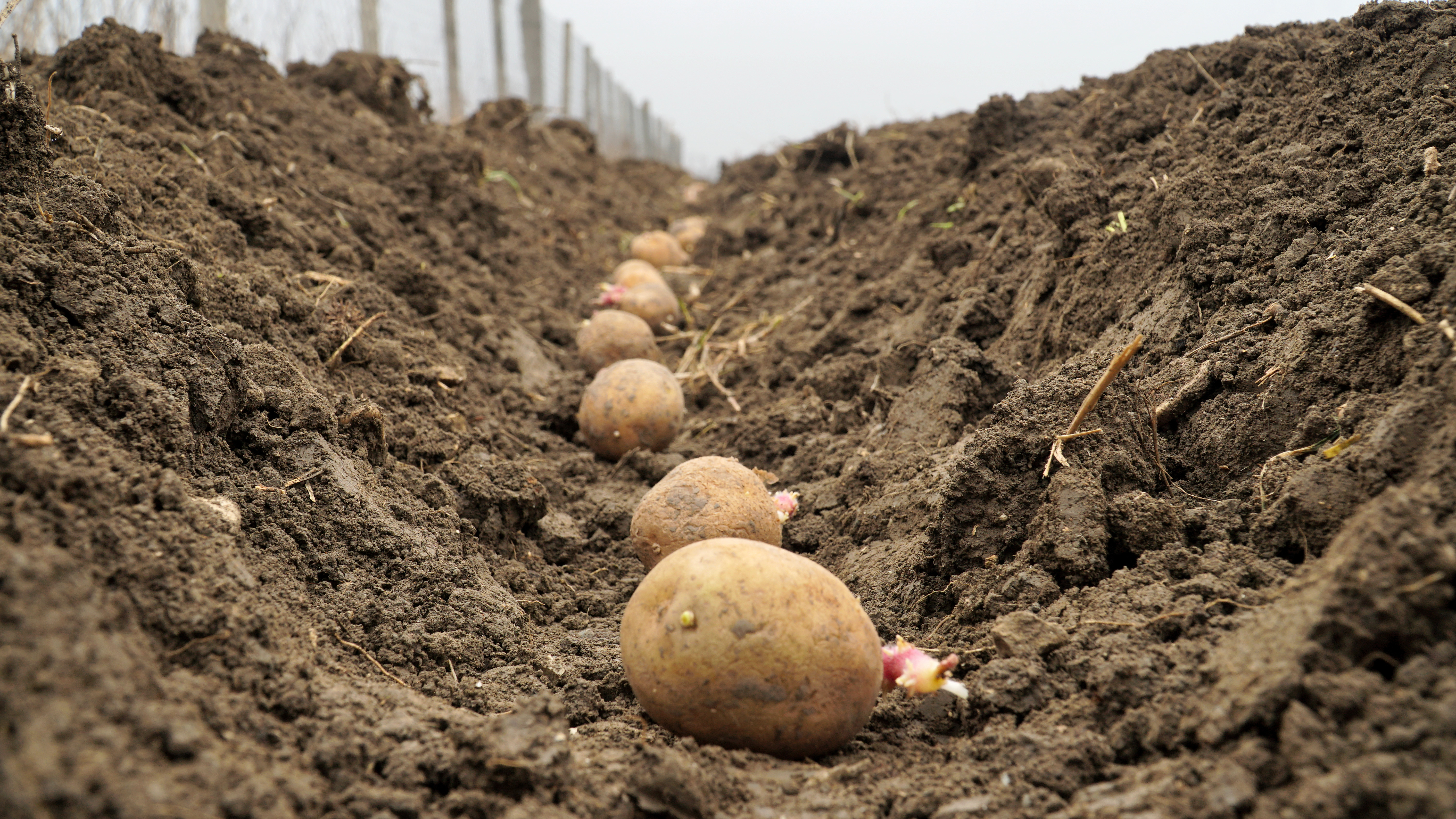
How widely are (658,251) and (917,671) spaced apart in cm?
753

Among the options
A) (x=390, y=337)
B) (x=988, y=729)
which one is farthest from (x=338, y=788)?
(x=390, y=337)

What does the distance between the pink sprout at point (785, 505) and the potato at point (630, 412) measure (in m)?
1.30

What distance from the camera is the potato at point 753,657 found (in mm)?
2418

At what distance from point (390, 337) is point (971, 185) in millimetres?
4433

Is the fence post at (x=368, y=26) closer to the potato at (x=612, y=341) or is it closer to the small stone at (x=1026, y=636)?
the potato at (x=612, y=341)

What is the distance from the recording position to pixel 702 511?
3564mm

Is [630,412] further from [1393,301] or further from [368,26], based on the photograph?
[368,26]

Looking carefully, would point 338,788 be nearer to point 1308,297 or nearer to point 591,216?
point 1308,297

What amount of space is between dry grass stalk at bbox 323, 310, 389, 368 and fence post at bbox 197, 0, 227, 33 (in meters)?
4.79

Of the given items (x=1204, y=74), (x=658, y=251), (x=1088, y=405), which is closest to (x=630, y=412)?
(x=1088, y=405)

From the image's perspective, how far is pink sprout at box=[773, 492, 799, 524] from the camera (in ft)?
12.9

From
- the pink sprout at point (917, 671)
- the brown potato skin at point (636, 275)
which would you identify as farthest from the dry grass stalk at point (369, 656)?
the brown potato skin at point (636, 275)

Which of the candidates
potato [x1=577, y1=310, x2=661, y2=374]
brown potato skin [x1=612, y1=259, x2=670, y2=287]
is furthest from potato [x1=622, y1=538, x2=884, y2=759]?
brown potato skin [x1=612, y1=259, x2=670, y2=287]

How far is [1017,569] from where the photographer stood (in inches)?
117
